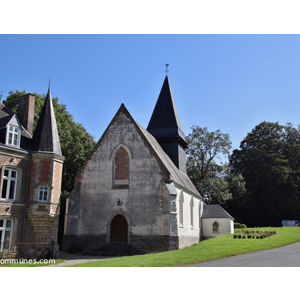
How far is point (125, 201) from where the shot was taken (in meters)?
25.4

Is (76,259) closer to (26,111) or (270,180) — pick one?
(26,111)

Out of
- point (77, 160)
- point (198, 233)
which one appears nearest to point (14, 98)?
point (77, 160)

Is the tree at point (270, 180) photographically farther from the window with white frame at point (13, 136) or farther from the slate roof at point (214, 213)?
the window with white frame at point (13, 136)

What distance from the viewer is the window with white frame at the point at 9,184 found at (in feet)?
66.8

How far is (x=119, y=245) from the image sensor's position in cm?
2456

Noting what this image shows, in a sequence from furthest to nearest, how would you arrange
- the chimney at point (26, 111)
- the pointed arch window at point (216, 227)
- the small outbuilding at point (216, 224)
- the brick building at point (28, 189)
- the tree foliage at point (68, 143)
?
the pointed arch window at point (216, 227), the small outbuilding at point (216, 224), the tree foliage at point (68, 143), the chimney at point (26, 111), the brick building at point (28, 189)

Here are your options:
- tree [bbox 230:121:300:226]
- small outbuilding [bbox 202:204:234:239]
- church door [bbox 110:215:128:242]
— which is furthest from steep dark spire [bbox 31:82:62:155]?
tree [bbox 230:121:300:226]

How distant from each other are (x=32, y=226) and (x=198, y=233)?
1689cm

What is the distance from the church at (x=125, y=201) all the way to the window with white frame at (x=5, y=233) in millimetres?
6037

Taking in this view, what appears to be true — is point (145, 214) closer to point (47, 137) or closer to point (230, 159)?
point (47, 137)

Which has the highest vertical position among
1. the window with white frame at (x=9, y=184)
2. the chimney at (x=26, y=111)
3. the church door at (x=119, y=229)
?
the chimney at (x=26, y=111)

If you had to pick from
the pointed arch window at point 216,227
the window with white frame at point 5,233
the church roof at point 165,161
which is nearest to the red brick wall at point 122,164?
the church roof at point 165,161

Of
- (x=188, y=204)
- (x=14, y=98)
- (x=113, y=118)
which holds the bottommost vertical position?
(x=188, y=204)

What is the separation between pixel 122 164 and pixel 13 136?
8.56 metres
